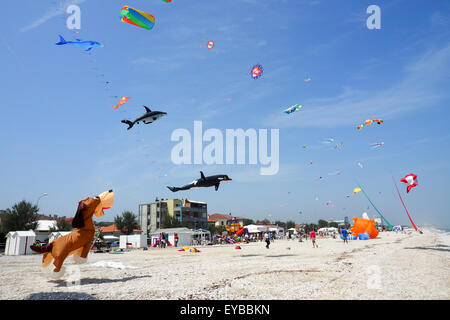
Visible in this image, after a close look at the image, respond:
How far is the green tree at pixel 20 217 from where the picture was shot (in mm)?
32500

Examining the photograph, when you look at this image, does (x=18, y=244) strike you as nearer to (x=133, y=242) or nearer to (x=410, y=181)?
(x=133, y=242)

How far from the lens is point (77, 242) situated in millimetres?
8828

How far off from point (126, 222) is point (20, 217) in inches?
989

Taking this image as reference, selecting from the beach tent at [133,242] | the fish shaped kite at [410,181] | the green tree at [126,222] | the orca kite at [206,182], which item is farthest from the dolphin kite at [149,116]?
the green tree at [126,222]

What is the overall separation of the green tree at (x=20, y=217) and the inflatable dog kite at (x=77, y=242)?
30330 mm

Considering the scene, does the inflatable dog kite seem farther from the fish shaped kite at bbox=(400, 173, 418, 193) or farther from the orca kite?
the fish shaped kite at bbox=(400, 173, 418, 193)

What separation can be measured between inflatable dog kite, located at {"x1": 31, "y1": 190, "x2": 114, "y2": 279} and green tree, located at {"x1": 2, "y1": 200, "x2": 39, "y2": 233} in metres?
30.3

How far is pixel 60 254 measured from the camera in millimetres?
8445

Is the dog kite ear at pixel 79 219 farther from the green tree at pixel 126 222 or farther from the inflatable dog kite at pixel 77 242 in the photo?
the green tree at pixel 126 222

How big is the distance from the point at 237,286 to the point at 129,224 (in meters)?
54.5

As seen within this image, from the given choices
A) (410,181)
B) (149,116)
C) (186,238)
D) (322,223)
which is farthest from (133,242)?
(322,223)

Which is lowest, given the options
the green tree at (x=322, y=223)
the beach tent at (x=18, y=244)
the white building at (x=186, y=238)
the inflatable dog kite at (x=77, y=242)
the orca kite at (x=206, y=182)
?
the green tree at (x=322, y=223)
